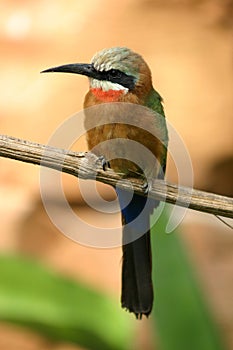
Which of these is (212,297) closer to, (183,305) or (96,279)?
(96,279)

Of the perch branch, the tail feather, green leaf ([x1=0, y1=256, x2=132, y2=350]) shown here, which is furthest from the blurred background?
the perch branch

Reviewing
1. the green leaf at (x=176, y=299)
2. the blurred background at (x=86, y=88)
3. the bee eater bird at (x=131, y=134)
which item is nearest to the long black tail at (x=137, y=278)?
the bee eater bird at (x=131, y=134)

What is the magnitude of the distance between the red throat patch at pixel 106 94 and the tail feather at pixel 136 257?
15cm

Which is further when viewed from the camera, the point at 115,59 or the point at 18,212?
the point at 18,212

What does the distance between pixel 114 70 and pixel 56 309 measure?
0.64m

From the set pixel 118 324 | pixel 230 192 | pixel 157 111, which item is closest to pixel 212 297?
pixel 230 192

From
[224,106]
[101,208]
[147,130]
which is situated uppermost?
[224,106]

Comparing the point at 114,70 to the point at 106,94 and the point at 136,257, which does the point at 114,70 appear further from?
the point at 136,257

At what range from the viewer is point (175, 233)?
206cm

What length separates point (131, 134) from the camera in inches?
68.7

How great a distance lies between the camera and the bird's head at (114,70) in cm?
160

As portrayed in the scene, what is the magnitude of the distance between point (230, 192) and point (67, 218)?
1.61ft

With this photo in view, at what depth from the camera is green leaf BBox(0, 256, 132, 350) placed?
1.99 meters

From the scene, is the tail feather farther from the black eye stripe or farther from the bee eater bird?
the black eye stripe
